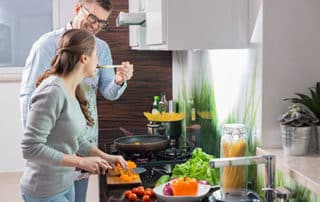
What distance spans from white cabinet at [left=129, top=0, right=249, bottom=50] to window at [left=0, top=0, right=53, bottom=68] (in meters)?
3.65

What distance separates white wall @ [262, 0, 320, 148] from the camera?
153 centimetres

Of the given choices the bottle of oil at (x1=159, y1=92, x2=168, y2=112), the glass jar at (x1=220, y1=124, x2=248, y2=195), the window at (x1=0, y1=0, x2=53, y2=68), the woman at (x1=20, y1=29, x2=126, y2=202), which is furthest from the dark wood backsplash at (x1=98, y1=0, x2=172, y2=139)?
the glass jar at (x1=220, y1=124, x2=248, y2=195)

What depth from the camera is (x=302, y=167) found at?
4.38 feet

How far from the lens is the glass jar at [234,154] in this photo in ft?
5.35

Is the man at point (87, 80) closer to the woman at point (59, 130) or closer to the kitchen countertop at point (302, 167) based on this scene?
the woman at point (59, 130)

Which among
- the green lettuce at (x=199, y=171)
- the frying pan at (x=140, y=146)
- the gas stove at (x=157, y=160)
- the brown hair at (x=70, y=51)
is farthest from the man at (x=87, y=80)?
the green lettuce at (x=199, y=171)

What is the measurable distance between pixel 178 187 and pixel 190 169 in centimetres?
30

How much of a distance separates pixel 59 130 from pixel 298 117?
90 cm

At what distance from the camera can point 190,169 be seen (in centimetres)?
193

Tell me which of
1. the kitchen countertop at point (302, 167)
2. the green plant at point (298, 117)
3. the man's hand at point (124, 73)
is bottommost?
the kitchen countertop at point (302, 167)

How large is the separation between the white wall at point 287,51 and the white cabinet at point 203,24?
0.15 m

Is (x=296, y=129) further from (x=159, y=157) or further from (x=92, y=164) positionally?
(x=159, y=157)

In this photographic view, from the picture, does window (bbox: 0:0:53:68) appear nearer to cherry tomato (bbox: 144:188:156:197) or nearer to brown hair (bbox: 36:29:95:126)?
brown hair (bbox: 36:29:95:126)

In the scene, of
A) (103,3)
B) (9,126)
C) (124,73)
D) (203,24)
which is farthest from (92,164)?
(9,126)
